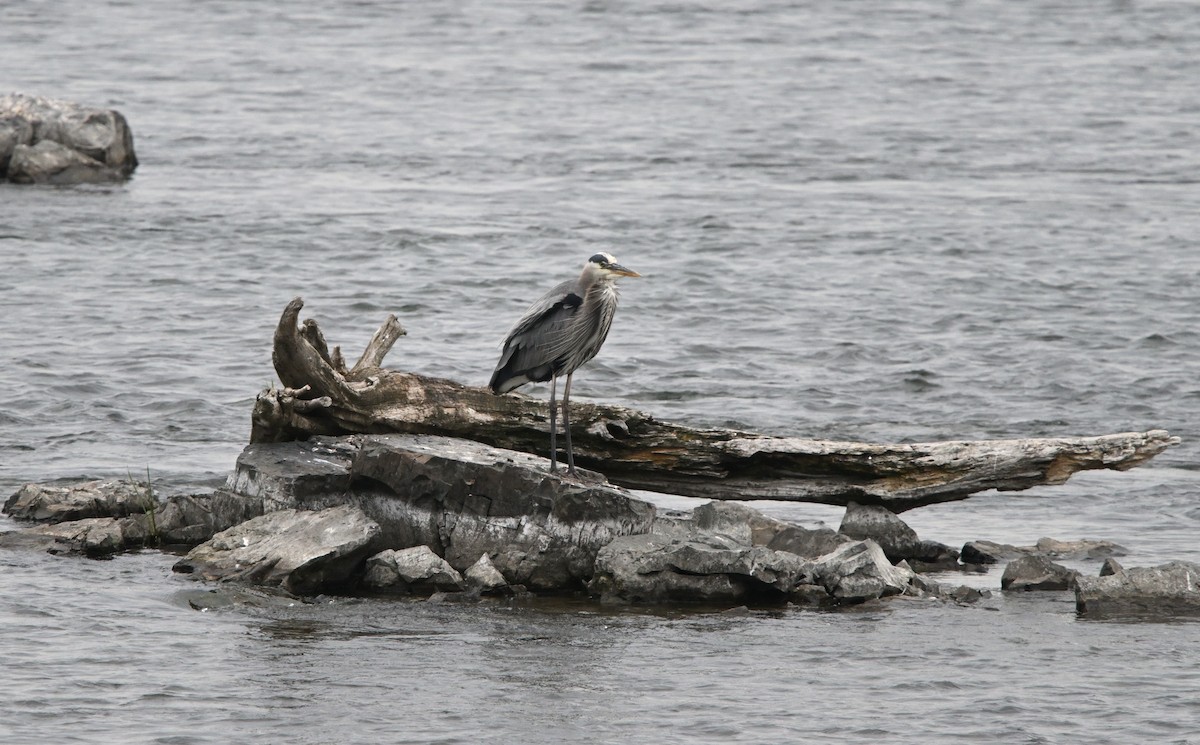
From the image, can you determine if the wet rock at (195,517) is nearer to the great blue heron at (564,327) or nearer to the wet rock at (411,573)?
the wet rock at (411,573)

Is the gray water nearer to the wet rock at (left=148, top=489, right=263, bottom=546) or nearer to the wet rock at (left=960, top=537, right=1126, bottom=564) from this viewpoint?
the wet rock at (left=960, top=537, right=1126, bottom=564)

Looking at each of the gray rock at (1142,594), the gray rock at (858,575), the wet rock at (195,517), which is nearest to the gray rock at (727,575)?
the gray rock at (858,575)

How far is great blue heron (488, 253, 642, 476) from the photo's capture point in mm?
10227

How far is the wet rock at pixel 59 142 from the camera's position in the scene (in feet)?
81.6

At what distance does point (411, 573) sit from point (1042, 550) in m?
4.24

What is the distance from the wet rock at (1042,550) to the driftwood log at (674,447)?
1.44ft

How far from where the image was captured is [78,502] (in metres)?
10.6

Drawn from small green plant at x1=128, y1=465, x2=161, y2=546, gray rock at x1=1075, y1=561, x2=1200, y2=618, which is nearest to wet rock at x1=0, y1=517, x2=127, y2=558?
small green plant at x1=128, y1=465, x2=161, y2=546

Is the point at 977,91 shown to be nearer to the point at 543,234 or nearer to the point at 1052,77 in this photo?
the point at 1052,77

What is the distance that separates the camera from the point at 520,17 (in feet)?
142

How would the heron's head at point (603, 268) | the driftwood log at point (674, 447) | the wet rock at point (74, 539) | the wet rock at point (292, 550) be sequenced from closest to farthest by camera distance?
the wet rock at point (292, 550)
the wet rock at point (74, 539)
the driftwood log at point (674, 447)
the heron's head at point (603, 268)

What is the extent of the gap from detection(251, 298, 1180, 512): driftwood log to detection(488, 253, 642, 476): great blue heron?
357mm

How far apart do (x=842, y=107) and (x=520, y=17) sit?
1382 cm

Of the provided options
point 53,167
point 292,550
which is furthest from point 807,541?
point 53,167
